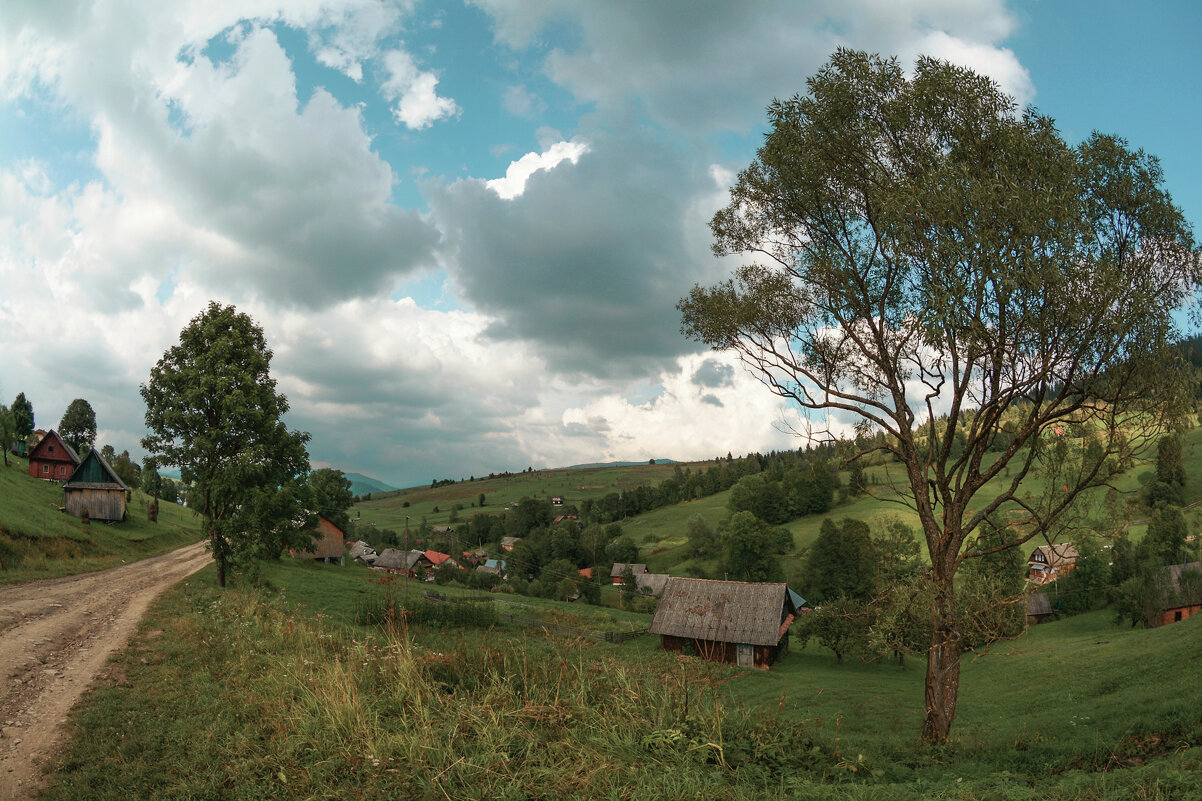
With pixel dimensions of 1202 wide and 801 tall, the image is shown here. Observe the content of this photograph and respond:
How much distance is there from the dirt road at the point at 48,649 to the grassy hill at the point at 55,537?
3106 mm

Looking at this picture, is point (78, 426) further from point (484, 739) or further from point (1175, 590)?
point (1175, 590)

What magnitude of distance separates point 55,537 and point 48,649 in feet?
82.2

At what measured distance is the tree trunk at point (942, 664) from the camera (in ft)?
41.9

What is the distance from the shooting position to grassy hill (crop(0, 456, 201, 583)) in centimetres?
2512

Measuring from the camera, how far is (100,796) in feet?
20.2

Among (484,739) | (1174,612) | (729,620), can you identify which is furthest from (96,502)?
(1174,612)

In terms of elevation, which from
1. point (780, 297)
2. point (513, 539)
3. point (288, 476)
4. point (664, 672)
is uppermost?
point (780, 297)

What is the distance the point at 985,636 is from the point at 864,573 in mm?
60466

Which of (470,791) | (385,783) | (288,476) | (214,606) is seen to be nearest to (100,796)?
(385,783)

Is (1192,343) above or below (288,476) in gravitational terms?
above

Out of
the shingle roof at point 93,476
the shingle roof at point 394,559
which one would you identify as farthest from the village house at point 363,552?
the shingle roof at point 93,476

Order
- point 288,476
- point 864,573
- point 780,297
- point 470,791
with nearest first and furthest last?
point 470,791 → point 780,297 → point 288,476 → point 864,573

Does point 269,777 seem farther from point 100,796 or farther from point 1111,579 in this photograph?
point 1111,579

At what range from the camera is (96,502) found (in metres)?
42.6
